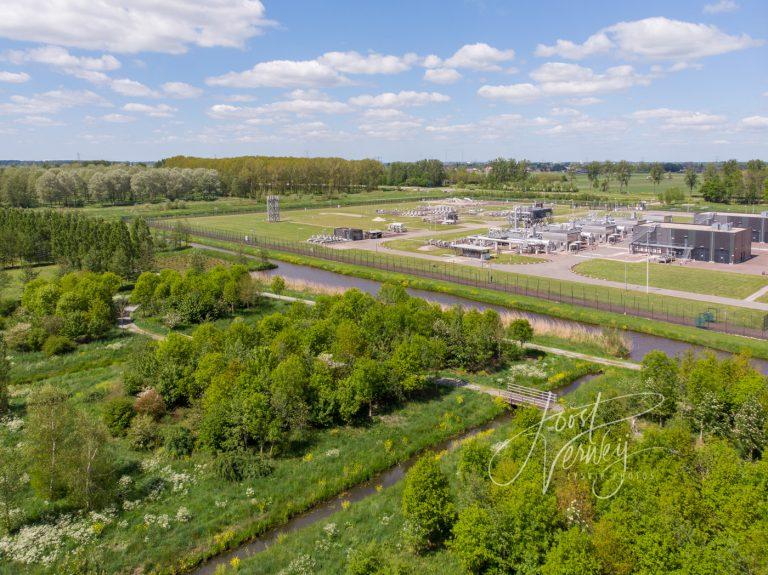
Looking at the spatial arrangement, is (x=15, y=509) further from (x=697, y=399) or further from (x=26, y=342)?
(x=697, y=399)

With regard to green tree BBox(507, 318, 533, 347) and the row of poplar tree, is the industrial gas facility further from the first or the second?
green tree BBox(507, 318, 533, 347)

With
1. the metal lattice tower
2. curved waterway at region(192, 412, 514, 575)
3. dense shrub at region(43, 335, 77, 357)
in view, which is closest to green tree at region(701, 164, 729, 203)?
the metal lattice tower

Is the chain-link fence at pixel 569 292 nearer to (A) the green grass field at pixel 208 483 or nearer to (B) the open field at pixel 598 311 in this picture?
(B) the open field at pixel 598 311

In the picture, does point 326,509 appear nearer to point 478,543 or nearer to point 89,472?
point 478,543

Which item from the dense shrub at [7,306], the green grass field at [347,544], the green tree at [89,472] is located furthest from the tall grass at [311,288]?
the green grass field at [347,544]

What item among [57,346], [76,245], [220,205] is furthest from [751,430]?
[220,205]

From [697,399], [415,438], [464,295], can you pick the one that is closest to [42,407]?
[415,438]
